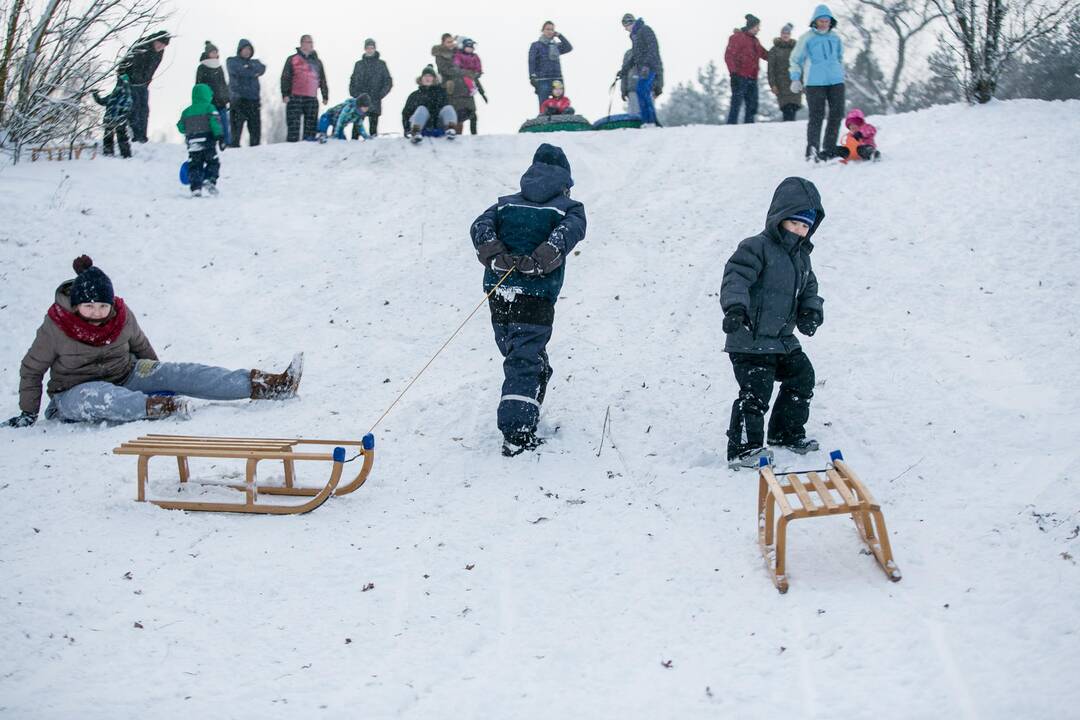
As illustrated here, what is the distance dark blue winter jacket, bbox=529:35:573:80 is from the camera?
15.8m

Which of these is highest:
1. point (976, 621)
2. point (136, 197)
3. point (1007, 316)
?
point (136, 197)

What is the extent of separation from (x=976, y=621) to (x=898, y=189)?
698 centimetres

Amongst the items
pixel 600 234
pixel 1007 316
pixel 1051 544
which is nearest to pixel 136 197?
pixel 600 234

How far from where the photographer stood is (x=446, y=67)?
48.7 ft

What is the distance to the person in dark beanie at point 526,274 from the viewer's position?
234 inches

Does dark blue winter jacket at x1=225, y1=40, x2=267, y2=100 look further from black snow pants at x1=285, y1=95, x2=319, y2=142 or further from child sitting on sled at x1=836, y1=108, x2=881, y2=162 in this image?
child sitting on sled at x1=836, y1=108, x2=881, y2=162

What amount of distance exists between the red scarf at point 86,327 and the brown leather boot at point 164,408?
552 millimetres

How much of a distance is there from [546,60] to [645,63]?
1773 mm

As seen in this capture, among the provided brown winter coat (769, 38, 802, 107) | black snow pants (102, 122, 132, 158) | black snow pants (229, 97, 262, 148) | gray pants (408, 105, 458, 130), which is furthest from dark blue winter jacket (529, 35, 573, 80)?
black snow pants (102, 122, 132, 158)

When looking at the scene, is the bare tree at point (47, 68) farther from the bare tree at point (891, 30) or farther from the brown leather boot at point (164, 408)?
the bare tree at point (891, 30)

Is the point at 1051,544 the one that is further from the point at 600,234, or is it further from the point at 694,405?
the point at 600,234

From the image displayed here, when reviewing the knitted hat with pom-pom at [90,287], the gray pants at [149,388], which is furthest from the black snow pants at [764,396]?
the knitted hat with pom-pom at [90,287]

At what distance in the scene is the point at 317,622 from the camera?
4.12 m

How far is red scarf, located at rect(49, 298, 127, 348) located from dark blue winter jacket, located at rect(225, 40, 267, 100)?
8442 millimetres
